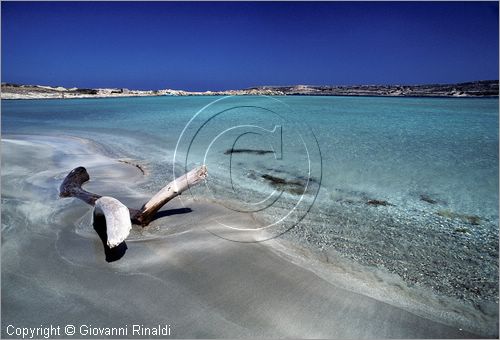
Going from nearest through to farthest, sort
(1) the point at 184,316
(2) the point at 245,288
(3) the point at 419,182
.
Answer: (1) the point at 184,316 → (2) the point at 245,288 → (3) the point at 419,182

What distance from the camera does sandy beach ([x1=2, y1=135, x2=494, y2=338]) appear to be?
306cm

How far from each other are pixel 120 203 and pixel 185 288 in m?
1.60

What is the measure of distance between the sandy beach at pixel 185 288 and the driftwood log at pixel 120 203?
0.93 feet

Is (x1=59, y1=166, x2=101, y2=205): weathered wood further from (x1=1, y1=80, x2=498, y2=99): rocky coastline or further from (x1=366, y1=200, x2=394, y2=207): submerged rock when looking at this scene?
(x1=1, y1=80, x2=498, y2=99): rocky coastline

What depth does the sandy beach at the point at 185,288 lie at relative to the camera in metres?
3.06

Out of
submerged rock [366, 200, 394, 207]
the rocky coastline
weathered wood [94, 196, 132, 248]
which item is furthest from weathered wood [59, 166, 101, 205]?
the rocky coastline

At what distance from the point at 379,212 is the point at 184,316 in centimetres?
472

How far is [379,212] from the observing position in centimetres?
632

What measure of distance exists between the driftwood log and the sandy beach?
0.28m

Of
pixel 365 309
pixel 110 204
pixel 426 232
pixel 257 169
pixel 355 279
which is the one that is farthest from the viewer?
pixel 257 169

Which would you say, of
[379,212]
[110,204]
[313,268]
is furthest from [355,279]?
[110,204]

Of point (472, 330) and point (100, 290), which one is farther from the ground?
point (100, 290)

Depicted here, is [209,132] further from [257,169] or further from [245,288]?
[245,288]

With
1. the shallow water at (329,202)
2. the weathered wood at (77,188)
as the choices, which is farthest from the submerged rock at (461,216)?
the weathered wood at (77,188)
